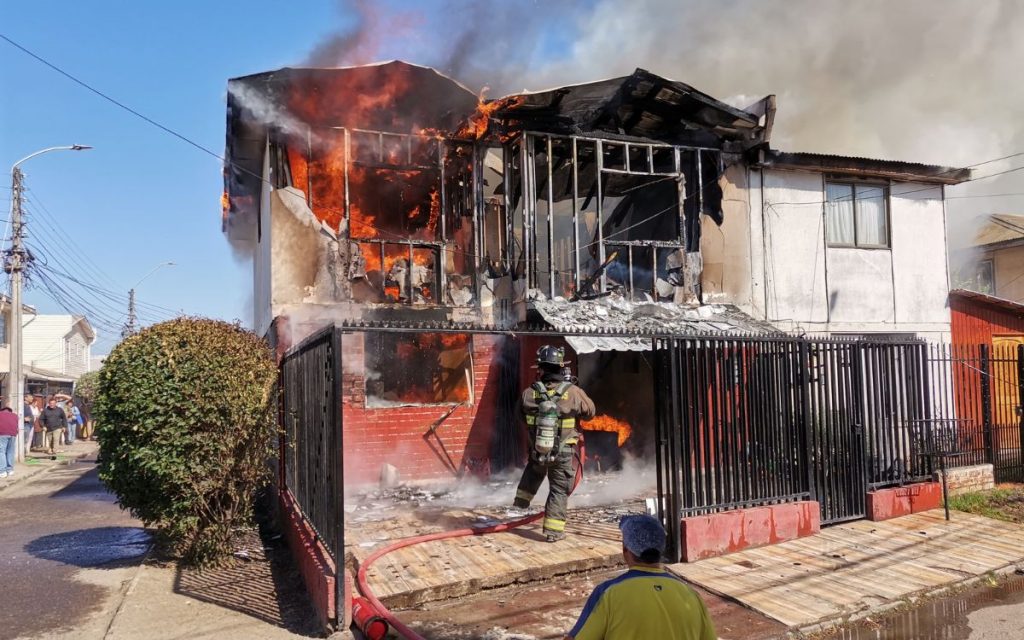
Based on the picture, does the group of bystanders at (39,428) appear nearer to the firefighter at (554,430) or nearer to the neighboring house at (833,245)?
the firefighter at (554,430)

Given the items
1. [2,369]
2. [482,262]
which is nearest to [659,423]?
[482,262]

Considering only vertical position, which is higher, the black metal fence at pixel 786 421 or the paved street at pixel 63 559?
the black metal fence at pixel 786 421

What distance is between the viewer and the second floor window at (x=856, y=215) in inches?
537

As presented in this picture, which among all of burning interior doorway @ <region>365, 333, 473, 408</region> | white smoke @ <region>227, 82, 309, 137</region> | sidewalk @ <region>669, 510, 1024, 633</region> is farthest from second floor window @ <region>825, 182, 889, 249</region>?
white smoke @ <region>227, 82, 309, 137</region>

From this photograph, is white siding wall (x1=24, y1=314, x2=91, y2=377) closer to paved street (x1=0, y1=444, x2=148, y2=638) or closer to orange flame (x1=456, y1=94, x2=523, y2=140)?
paved street (x1=0, y1=444, x2=148, y2=638)

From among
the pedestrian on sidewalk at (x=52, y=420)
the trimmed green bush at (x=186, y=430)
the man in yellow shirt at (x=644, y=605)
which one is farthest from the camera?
the pedestrian on sidewalk at (x=52, y=420)

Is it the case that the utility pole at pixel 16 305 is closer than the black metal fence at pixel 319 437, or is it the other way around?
the black metal fence at pixel 319 437

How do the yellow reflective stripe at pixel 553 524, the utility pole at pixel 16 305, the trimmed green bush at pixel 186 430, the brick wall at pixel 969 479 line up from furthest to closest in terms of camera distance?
the utility pole at pixel 16 305, the brick wall at pixel 969 479, the yellow reflective stripe at pixel 553 524, the trimmed green bush at pixel 186 430

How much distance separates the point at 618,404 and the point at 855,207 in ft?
21.8

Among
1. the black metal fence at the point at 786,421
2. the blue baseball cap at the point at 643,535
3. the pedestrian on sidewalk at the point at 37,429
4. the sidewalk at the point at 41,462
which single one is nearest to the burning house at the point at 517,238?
the black metal fence at the point at 786,421

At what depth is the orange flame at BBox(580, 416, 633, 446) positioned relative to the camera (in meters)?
11.7

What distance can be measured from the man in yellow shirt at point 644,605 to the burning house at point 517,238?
7209 millimetres

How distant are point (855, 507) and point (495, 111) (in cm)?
793

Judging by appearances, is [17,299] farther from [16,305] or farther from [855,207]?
[855,207]
